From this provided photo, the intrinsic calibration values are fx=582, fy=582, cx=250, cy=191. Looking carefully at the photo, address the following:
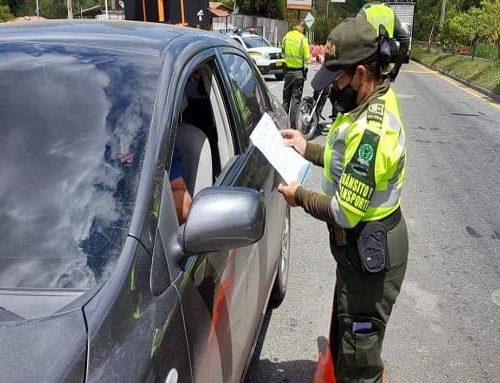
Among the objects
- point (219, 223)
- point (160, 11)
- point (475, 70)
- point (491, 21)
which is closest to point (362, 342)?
point (219, 223)

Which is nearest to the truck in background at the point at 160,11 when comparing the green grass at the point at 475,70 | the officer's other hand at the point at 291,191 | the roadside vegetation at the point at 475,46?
the officer's other hand at the point at 291,191

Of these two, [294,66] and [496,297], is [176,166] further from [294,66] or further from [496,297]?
[294,66]

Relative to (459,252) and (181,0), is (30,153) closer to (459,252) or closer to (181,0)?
(459,252)

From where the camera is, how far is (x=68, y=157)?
6.18 ft

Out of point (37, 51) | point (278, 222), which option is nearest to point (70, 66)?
point (37, 51)

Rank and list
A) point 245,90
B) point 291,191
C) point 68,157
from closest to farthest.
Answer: point 68,157, point 291,191, point 245,90

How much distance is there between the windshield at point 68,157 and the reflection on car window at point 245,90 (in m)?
0.88

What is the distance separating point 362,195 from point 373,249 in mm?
266

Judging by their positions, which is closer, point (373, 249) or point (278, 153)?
point (373, 249)

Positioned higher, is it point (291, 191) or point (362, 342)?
point (291, 191)

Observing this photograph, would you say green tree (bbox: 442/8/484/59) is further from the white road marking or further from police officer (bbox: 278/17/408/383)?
police officer (bbox: 278/17/408/383)

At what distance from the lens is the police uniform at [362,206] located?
6.98 feet

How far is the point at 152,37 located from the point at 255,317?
134 centimetres

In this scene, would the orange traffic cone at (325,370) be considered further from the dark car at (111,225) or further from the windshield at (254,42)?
the windshield at (254,42)
